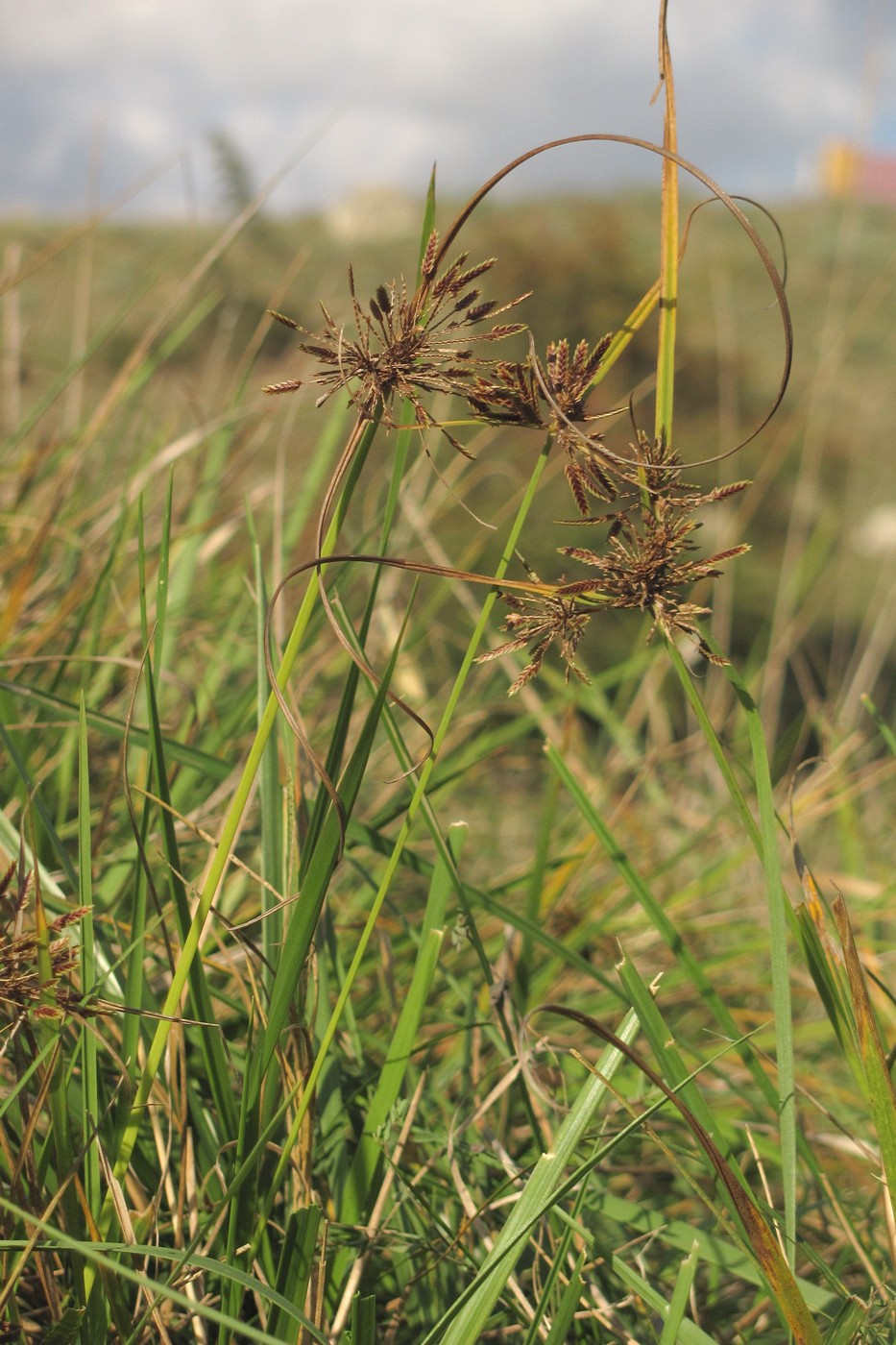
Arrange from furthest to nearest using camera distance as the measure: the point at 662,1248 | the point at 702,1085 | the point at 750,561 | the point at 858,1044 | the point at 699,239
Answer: the point at 699,239
the point at 750,561
the point at 702,1085
the point at 662,1248
the point at 858,1044

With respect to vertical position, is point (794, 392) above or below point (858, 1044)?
A: above

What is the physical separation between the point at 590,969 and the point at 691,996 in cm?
35

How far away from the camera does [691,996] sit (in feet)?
2.46

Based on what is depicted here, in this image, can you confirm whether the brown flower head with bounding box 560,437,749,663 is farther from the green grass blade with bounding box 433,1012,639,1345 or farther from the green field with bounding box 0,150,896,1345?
the green grass blade with bounding box 433,1012,639,1345

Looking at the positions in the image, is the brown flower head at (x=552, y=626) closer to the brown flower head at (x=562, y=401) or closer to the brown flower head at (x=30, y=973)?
the brown flower head at (x=562, y=401)

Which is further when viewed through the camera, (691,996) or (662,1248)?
(691,996)

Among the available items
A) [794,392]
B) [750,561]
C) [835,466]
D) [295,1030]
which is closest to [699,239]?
[794,392]

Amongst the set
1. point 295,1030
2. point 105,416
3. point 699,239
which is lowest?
point 295,1030

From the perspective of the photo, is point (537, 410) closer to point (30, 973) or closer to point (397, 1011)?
point (30, 973)

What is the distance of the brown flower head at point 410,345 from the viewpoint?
0.27 meters

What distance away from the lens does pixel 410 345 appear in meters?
0.27

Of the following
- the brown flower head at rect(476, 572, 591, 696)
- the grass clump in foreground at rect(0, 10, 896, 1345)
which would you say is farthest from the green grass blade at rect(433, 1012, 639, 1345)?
the brown flower head at rect(476, 572, 591, 696)

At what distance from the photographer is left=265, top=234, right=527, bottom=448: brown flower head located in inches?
10.5

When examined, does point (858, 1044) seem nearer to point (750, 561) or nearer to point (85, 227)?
point (85, 227)
